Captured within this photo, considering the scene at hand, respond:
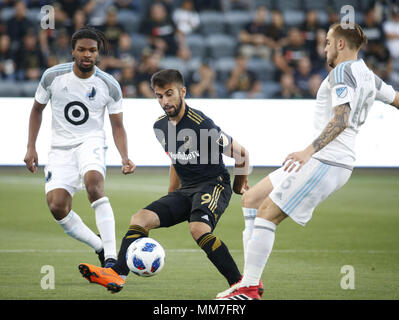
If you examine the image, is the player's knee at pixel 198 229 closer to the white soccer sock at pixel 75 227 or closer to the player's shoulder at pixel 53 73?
the white soccer sock at pixel 75 227

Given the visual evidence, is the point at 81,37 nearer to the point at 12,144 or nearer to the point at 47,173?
the point at 47,173

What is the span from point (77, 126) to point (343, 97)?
102 inches

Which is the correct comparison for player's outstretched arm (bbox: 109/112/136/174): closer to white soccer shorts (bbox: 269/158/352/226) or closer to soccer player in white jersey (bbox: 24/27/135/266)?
soccer player in white jersey (bbox: 24/27/135/266)

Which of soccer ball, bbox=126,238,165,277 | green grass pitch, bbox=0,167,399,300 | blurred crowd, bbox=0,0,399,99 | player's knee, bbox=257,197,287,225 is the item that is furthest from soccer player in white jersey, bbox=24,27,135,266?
blurred crowd, bbox=0,0,399,99

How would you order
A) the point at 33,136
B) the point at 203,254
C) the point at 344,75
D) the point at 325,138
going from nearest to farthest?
1. the point at 325,138
2. the point at 344,75
3. the point at 33,136
4. the point at 203,254

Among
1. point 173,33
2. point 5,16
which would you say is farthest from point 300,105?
point 5,16

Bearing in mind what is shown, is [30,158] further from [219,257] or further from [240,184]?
[219,257]

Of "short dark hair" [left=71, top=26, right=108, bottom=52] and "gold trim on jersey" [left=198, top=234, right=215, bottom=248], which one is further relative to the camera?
"short dark hair" [left=71, top=26, right=108, bottom=52]

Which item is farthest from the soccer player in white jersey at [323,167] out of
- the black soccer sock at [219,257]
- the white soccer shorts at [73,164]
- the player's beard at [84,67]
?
the player's beard at [84,67]

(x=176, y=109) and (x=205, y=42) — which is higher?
(x=205, y=42)

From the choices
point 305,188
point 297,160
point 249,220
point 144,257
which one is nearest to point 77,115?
point 144,257

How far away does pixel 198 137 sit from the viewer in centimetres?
579

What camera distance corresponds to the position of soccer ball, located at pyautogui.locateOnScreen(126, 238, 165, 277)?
18.0 ft

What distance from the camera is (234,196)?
1234 cm
